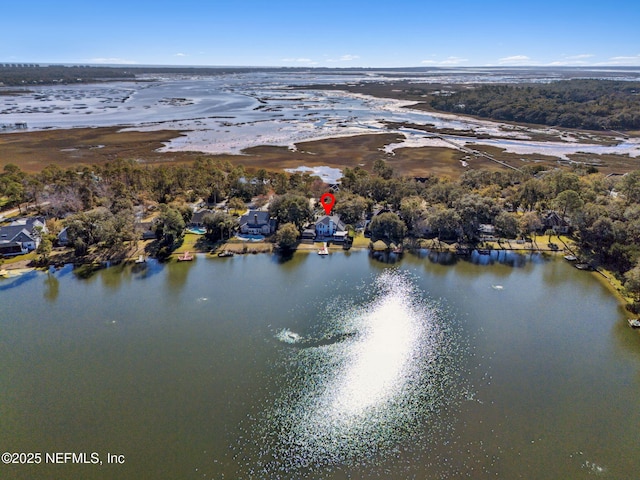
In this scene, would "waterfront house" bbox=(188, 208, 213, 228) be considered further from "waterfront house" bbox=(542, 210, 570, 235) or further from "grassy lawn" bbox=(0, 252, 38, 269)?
"waterfront house" bbox=(542, 210, 570, 235)

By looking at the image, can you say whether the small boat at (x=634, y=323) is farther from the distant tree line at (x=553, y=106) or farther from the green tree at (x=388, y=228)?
the distant tree line at (x=553, y=106)

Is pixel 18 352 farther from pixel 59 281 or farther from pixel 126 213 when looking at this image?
pixel 126 213

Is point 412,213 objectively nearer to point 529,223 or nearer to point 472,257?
point 472,257

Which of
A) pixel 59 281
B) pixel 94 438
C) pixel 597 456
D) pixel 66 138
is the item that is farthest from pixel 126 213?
pixel 66 138

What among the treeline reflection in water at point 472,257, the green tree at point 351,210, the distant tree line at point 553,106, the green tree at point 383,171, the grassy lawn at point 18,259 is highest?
the distant tree line at point 553,106

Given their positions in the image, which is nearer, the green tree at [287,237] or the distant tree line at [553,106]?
the green tree at [287,237]

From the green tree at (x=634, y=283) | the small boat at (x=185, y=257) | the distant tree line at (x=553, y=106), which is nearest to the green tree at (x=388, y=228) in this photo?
the small boat at (x=185, y=257)

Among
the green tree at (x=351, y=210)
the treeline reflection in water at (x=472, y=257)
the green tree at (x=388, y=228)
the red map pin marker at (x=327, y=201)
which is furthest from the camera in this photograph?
the red map pin marker at (x=327, y=201)
